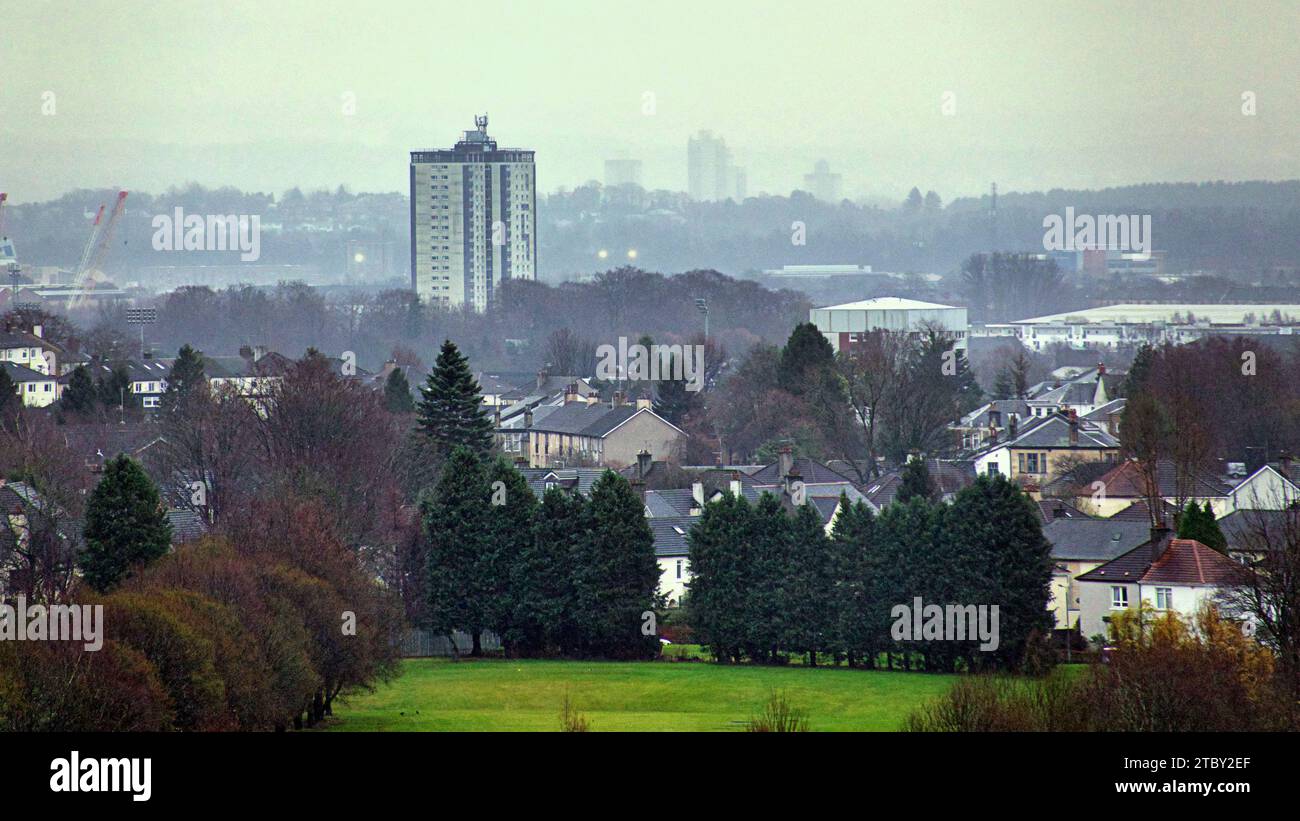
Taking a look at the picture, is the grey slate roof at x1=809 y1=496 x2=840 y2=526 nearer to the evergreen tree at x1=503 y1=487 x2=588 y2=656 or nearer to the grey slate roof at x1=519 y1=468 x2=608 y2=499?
the grey slate roof at x1=519 y1=468 x2=608 y2=499

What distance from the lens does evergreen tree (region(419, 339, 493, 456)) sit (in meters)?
47.1

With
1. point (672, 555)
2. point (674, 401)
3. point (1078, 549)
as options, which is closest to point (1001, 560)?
point (1078, 549)

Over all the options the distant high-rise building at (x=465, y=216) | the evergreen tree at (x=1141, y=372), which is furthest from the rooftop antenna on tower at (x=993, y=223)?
the evergreen tree at (x=1141, y=372)

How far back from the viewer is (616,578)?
3716 centimetres

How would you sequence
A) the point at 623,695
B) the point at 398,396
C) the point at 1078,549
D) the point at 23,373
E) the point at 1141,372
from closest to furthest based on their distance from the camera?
1. the point at 623,695
2. the point at 1078,549
3. the point at 398,396
4. the point at 1141,372
5. the point at 23,373

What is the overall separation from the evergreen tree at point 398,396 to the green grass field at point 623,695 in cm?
2351

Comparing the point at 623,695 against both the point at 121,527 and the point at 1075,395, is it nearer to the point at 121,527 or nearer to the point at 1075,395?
the point at 121,527

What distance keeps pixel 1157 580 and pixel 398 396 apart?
32904 mm

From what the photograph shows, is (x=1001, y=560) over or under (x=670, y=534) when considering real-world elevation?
under

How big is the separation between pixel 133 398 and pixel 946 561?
136 feet

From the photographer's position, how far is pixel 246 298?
12900 centimetres

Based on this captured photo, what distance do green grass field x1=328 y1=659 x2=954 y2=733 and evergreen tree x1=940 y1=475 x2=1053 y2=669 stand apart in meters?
1.90

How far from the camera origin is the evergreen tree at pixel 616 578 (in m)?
36.7
